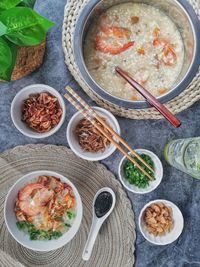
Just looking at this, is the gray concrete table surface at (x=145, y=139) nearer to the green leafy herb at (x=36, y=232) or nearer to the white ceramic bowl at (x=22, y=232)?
the white ceramic bowl at (x=22, y=232)

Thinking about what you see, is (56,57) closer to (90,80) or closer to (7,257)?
(90,80)

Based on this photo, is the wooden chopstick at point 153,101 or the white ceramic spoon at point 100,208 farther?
the white ceramic spoon at point 100,208

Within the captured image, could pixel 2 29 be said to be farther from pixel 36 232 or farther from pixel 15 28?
pixel 36 232

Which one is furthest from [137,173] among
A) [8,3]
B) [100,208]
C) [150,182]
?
[8,3]

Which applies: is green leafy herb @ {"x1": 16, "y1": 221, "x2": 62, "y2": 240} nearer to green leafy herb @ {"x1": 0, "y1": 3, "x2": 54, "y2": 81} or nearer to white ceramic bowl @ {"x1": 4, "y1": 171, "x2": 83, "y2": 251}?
white ceramic bowl @ {"x1": 4, "y1": 171, "x2": 83, "y2": 251}

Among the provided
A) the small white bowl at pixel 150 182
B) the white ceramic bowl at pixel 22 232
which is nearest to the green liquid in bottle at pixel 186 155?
the small white bowl at pixel 150 182

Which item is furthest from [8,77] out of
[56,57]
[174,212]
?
[174,212]

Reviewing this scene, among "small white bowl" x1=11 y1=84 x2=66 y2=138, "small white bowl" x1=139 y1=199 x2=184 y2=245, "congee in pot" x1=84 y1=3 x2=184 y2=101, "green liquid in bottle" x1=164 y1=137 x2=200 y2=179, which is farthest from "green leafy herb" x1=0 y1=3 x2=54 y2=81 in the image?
"small white bowl" x1=139 y1=199 x2=184 y2=245
